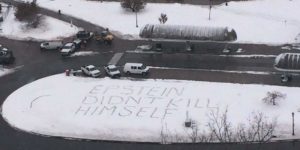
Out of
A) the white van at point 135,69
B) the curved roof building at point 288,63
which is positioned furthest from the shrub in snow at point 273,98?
the white van at point 135,69

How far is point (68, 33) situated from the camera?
8769 cm

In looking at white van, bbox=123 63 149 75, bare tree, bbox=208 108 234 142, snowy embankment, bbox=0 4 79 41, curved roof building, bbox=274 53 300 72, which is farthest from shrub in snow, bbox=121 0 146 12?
bare tree, bbox=208 108 234 142

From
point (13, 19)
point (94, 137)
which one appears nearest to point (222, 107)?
point (94, 137)

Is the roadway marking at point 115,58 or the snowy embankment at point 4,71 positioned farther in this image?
the roadway marking at point 115,58

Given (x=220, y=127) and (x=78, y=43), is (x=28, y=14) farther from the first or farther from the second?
(x=220, y=127)

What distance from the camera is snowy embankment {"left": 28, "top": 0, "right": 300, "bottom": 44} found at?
8388 centimetres

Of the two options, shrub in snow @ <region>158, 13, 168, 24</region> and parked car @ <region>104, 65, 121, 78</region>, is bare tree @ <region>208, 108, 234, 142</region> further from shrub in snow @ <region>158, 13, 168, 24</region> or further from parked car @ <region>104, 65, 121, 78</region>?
shrub in snow @ <region>158, 13, 168, 24</region>

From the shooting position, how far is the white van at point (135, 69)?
7150 cm

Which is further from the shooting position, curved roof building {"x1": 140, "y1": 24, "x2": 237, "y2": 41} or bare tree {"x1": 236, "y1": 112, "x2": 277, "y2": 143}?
curved roof building {"x1": 140, "y1": 24, "x2": 237, "y2": 41}

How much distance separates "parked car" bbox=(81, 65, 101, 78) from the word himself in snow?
299 centimetres

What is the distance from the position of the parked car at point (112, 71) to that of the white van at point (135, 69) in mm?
1118

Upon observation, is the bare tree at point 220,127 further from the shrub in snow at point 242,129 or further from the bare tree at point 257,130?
the bare tree at point 257,130

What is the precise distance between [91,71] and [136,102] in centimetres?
959

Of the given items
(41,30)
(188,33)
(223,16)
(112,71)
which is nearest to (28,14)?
(41,30)
